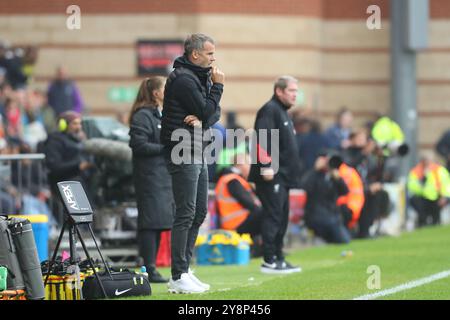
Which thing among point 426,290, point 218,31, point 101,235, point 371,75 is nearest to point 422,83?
point 371,75

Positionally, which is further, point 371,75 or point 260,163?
point 371,75

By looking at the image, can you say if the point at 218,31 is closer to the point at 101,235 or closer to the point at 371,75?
the point at 371,75

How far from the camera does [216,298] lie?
12.9m

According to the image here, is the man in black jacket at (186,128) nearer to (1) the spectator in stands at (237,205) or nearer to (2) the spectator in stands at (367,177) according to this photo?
(1) the spectator in stands at (237,205)

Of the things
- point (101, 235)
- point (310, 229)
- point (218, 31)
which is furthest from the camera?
point (218, 31)

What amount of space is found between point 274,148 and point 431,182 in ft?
38.7

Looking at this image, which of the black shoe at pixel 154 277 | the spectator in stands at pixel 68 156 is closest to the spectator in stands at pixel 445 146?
the spectator in stands at pixel 68 156

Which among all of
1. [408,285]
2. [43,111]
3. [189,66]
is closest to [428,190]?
[43,111]

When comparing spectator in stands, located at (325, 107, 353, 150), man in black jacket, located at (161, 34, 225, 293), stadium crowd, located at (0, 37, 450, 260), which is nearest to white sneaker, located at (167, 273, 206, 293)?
man in black jacket, located at (161, 34, 225, 293)

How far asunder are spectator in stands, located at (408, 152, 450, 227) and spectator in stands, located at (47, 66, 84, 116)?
6375mm

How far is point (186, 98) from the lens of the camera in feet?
43.8

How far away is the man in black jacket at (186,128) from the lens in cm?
1336

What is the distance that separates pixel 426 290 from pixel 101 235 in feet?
19.1
